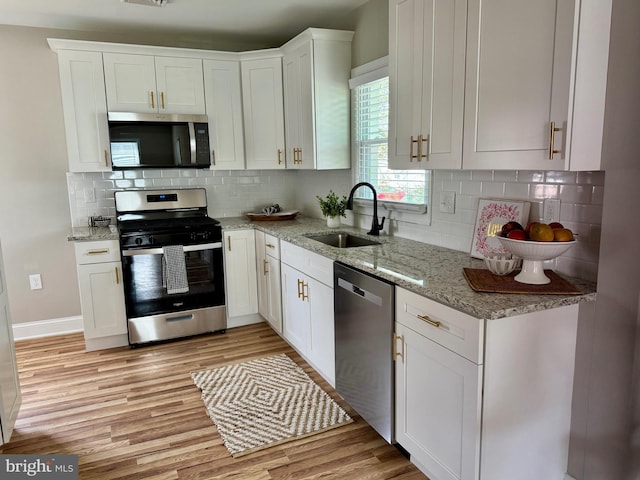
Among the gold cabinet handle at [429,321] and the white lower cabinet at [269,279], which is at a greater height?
the gold cabinet handle at [429,321]

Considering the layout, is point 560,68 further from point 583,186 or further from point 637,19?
point 583,186

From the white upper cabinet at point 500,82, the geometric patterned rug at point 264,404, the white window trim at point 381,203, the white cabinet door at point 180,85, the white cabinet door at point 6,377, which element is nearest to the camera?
the white upper cabinet at point 500,82

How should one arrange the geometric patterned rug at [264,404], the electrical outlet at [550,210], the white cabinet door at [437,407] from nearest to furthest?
1. the white cabinet door at [437,407]
2. the electrical outlet at [550,210]
3. the geometric patterned rug at [264,404]

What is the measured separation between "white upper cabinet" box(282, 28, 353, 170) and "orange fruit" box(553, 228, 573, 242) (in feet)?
6.69

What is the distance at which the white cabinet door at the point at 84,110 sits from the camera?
3504mm

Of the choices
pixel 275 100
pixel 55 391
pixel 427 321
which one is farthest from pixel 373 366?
pixel 275 100

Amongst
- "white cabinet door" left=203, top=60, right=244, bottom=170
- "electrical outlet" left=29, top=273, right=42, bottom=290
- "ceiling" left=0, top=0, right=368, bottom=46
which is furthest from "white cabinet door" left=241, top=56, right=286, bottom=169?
"electrical outlet" left=29, top=273, right=42, bottom=290

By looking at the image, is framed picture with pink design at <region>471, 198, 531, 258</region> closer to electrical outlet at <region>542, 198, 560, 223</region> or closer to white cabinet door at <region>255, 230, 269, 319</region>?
electrical outlet at <region>542, 198, 560, 223</region>

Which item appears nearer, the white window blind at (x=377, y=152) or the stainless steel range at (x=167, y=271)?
the white window blind at (x=377, y=152)

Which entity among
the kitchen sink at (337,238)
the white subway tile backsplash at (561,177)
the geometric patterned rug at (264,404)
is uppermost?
the white subway tile backsplash at (561,177)

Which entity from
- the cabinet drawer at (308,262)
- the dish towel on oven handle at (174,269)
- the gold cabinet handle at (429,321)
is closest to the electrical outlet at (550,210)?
the gold cabinet handle at (429,321)

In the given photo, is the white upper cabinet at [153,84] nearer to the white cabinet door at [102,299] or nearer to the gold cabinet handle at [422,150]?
the white cabinet door at [102,299]

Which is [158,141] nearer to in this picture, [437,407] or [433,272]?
[433,272]

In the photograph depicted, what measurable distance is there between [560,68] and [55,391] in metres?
3.29
